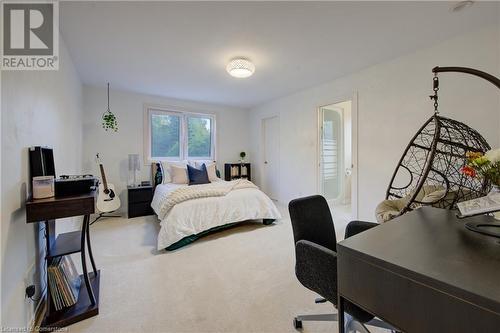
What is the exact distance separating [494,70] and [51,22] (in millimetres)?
4291

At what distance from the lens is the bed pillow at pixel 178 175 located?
13.7 feet

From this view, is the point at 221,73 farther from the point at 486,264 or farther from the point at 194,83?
the point at 486,264

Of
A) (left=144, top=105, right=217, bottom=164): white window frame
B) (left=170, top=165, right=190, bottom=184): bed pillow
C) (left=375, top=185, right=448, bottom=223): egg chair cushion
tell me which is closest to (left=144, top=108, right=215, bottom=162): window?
(left=144, top=105, right=217, bottom=164): white window frame

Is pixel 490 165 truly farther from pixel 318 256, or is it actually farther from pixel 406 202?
pixel 406 202

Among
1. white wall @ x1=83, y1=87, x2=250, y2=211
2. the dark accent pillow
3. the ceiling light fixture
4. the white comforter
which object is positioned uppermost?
→ the ceiling light fixture

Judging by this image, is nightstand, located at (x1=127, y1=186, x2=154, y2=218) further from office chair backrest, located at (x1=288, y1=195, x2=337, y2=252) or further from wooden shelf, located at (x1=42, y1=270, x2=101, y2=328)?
office chair backrest, located at (x1=288, y1=195, x2=337, y2=252)

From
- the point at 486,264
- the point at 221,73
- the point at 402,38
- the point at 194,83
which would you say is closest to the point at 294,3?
the point at 402,38

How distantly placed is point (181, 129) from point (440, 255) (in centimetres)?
491

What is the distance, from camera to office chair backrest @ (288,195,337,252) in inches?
54.7

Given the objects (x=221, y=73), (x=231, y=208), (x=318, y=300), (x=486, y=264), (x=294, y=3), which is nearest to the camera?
(x=486, y=264)

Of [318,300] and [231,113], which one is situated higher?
[231,113]

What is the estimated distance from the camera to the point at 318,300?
1693mm

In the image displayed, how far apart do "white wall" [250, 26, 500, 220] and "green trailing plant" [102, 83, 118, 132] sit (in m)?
3.44

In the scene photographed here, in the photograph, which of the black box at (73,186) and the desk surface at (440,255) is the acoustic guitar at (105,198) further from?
the desk surface at (440,255)
